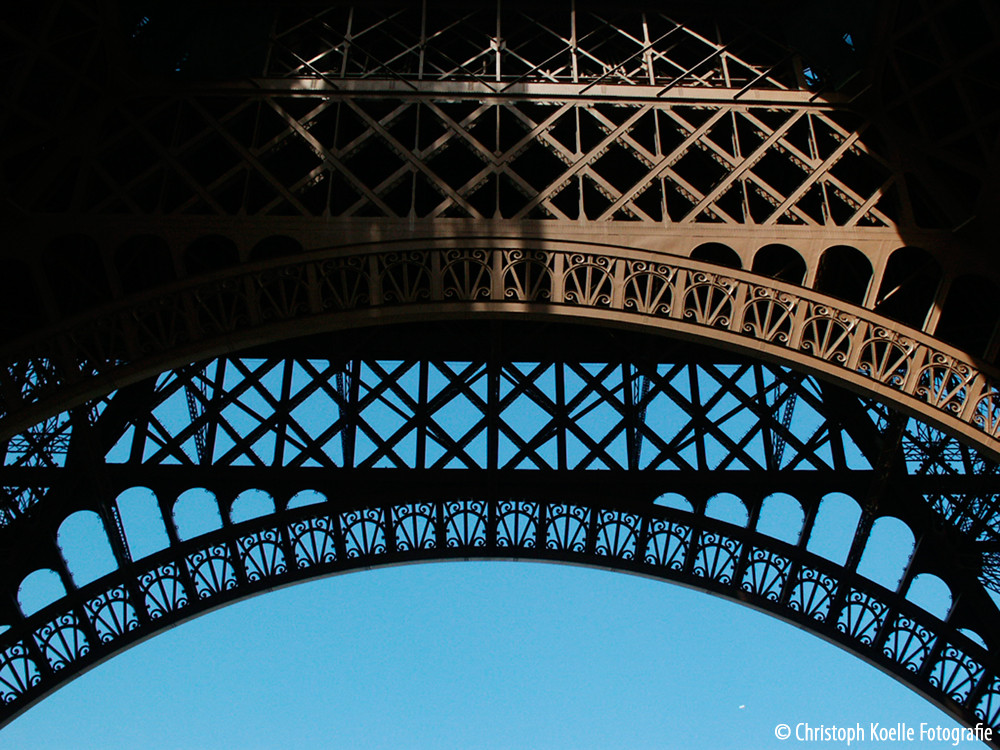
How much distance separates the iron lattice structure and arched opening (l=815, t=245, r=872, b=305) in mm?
74

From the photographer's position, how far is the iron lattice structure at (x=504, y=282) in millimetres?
10891

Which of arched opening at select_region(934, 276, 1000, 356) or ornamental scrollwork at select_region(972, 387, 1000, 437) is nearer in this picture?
ornamental scrollwork at select_region(972, 387, 1000, 437)

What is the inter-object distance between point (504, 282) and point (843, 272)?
684cm

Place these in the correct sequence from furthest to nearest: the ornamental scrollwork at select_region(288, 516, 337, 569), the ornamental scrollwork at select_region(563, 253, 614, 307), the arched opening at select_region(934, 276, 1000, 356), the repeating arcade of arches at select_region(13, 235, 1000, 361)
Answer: the ornamental scrollwork at select_region(288, 516, 337, 569)
the arched opening at select_region(934, 276, 1000, 356)
the repeating arcade of arches at select_region(13, 235, 1000, 361)
the ornamental scrollwork at select_region(563, 253, 614, 307)

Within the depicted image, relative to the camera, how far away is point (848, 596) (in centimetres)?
1655

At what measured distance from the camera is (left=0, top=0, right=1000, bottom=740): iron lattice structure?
10.9 metres

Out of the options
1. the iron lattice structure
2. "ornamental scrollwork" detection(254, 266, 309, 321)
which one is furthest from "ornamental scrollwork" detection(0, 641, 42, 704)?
"ornamental scrollwork" detection(254, 266, 309, 321)

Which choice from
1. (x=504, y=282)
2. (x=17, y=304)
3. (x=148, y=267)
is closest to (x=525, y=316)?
(x=504, y=282)

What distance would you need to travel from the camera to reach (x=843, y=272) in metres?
15.4

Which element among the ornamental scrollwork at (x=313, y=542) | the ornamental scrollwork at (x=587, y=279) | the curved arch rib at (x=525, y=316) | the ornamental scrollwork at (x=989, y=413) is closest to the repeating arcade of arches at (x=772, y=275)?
the curved arch rib at (x=525, y=316)

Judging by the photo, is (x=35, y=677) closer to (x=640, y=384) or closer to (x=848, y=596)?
(x=640, y=384)

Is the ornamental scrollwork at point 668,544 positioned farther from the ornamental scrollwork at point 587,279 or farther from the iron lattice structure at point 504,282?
the ornamental scrollwork at point 587,279

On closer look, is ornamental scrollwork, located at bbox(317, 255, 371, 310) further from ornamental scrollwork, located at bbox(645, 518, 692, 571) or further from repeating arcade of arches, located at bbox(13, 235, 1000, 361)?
ornamental scrollwork, located at bbox(645, 518, 692, 571)

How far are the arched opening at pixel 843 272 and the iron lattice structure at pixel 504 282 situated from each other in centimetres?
7
